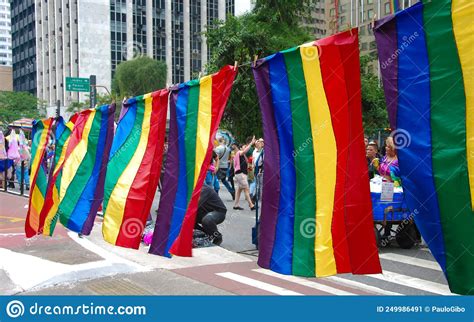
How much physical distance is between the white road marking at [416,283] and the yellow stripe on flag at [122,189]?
349cm

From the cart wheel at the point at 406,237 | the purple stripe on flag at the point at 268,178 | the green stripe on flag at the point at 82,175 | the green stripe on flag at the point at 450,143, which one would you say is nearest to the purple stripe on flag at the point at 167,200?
the purple stripe on flag at the point at 268,178

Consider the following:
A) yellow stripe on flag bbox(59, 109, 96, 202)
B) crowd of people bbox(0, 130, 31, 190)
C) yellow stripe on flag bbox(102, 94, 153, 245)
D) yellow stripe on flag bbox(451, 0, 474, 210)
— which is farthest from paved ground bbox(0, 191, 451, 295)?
crowd of people bbox(0, 130, 31, 190)

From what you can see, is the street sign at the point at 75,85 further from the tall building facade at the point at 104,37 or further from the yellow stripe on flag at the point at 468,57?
the tall building facade at the point at 104,37

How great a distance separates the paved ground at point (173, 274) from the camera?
19.3 ft

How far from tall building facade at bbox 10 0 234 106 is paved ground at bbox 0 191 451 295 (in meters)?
70.9

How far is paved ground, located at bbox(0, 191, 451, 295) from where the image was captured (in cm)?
587

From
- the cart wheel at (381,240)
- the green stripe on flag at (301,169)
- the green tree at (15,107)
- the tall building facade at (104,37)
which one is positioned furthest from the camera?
the tall building facade at (104,37)

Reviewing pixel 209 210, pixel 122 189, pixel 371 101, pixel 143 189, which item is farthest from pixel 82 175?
pixel 371 101

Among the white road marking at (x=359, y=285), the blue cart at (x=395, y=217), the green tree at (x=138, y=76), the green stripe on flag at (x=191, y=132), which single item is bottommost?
the white road marking at (x=359, y=285)

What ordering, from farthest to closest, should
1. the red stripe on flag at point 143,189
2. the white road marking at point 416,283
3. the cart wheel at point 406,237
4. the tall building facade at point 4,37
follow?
the tall building facade at point 4,37 → the cart wheel at point 406,237 → the white road marking at point 416,283 → the red stripe on flag at point 143,189

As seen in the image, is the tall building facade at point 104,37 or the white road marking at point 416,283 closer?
the white road marking at point 416,283

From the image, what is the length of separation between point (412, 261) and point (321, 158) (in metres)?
4.56
